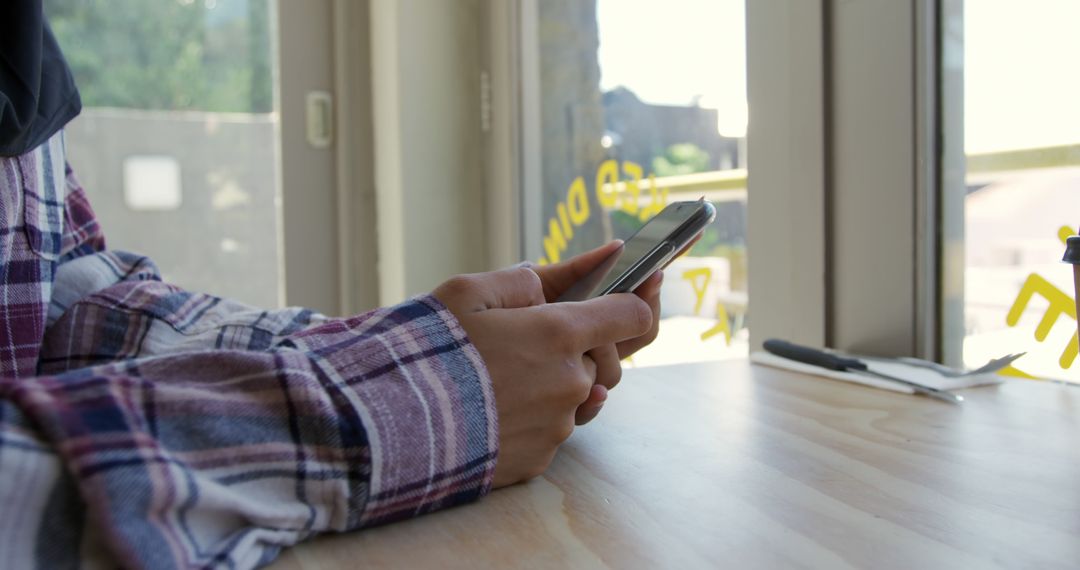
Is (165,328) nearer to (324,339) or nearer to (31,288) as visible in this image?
(31,288)

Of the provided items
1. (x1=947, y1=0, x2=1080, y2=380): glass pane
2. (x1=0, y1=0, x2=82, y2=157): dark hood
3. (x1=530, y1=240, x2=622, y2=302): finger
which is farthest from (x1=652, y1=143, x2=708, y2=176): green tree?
(x1=0, y1=0, x2=82, y2=157): dark hood

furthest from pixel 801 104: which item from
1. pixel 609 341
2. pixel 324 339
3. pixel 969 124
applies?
pixel 324 339

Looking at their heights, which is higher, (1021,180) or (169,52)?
(169,52)

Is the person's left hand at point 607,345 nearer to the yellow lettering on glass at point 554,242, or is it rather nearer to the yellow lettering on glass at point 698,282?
the yellow lettering on glass at point 698,282

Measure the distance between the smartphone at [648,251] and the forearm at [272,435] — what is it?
140 millimetres

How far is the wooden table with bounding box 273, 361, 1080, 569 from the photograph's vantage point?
0.32 meters

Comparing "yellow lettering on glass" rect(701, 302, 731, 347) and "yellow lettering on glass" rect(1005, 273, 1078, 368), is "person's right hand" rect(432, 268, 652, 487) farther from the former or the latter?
"yellow lettering on glass" rect(701, 302, 731, 347)

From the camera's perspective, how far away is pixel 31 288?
1.83 feet

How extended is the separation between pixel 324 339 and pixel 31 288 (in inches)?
11.2

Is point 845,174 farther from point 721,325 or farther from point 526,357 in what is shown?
point 526,357

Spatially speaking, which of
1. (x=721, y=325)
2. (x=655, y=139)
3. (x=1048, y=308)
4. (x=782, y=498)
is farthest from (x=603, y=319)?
(x=655, y=139)

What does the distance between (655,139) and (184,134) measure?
0.85 meters

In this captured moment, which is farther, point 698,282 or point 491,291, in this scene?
point 698,282

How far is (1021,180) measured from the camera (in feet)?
2.20
